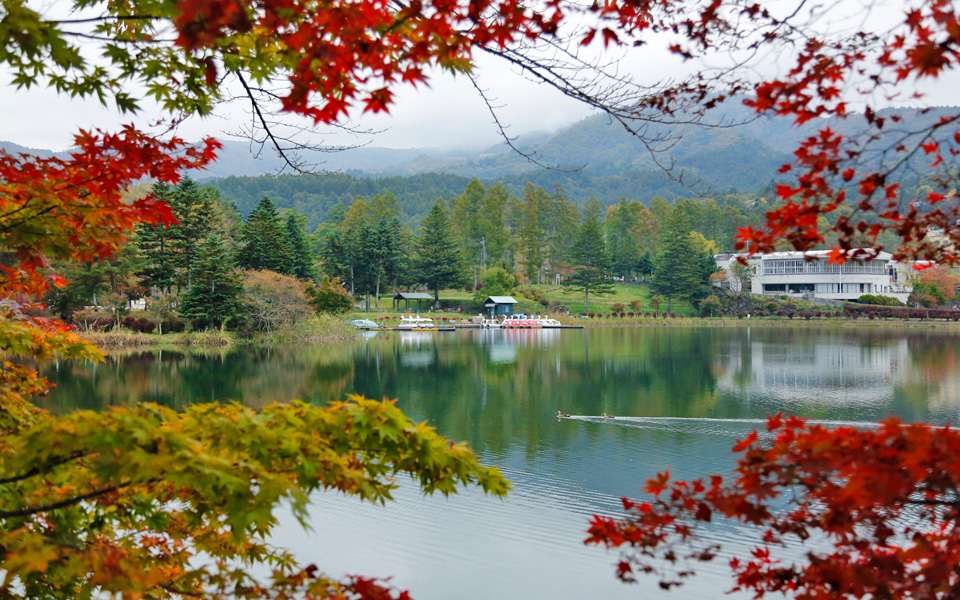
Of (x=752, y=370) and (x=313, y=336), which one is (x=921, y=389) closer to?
(x=752, y=370)

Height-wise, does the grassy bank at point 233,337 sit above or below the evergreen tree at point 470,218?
below

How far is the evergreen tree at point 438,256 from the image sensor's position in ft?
155

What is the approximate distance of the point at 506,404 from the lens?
15141 mm

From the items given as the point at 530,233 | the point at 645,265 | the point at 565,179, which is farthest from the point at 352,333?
the point at 565,179

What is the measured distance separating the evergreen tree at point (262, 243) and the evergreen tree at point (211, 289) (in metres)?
3.34

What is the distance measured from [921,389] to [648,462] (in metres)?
10.3

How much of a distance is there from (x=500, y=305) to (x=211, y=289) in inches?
893

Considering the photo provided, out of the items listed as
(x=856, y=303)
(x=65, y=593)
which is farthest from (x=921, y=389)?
(x=856, y=303)

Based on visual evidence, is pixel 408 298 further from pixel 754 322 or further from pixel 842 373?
pixel 842 373

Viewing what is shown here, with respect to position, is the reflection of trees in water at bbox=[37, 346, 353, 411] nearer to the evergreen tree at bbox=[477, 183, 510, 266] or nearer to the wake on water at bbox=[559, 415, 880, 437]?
the wake on water at bbox=[559, 415, 880, 437]

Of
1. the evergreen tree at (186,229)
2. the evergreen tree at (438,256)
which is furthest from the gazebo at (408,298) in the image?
the evergreen tree at (186,229)

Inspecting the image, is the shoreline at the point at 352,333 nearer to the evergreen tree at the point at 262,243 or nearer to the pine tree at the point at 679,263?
the pine tree at the point at 679,263

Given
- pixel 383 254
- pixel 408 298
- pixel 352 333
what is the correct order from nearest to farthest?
pixel 352 333, pixel 383 254, pixel 408 298

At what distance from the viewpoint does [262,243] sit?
32.1 metres
